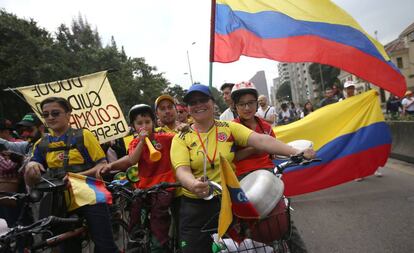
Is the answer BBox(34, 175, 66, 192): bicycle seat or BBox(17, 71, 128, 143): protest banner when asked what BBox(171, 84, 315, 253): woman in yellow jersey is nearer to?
BBox(34, 175, 66, 192): bicycle seat

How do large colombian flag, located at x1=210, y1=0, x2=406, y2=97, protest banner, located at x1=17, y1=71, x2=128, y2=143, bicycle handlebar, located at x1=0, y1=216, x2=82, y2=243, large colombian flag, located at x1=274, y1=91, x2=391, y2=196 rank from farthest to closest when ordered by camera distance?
large colombian flag, located at x1=274, y1=91, x2=391, y2=196, protest banner, located at x1=17, y1=71, x2=128, y2=143, large colombian flag, located at x1=210, y1=0, x2=406, y2=97, bicycle handlebar, located at x1=0, y1=216, x2=82, y2=243

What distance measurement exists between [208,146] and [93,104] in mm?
3645

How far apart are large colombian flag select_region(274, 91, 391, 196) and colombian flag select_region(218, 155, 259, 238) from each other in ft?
13.7

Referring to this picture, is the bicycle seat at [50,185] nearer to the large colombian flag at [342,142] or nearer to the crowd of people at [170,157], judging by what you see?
the crowd of people at [170,157]

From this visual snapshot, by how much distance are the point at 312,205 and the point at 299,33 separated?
267 cm

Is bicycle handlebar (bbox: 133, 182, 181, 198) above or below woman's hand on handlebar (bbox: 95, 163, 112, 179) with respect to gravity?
below

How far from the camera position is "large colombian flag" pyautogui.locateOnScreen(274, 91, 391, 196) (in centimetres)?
606

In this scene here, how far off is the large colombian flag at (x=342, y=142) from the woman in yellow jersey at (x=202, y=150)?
3280 millimetres

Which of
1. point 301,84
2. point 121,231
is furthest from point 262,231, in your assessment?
point 301,84

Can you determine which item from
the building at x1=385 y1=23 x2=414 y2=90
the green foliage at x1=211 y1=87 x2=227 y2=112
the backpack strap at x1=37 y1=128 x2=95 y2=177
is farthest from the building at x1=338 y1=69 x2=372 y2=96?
the building at x1=385 y1=23 x2=414 y2=90

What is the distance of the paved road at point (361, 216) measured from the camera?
4402 millimetres

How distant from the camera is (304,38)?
5.50 m

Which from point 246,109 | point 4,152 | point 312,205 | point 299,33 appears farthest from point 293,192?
point 4,152

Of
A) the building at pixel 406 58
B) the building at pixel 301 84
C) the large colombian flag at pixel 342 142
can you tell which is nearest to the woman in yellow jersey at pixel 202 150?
the large colombian flag at pixel 342 142
